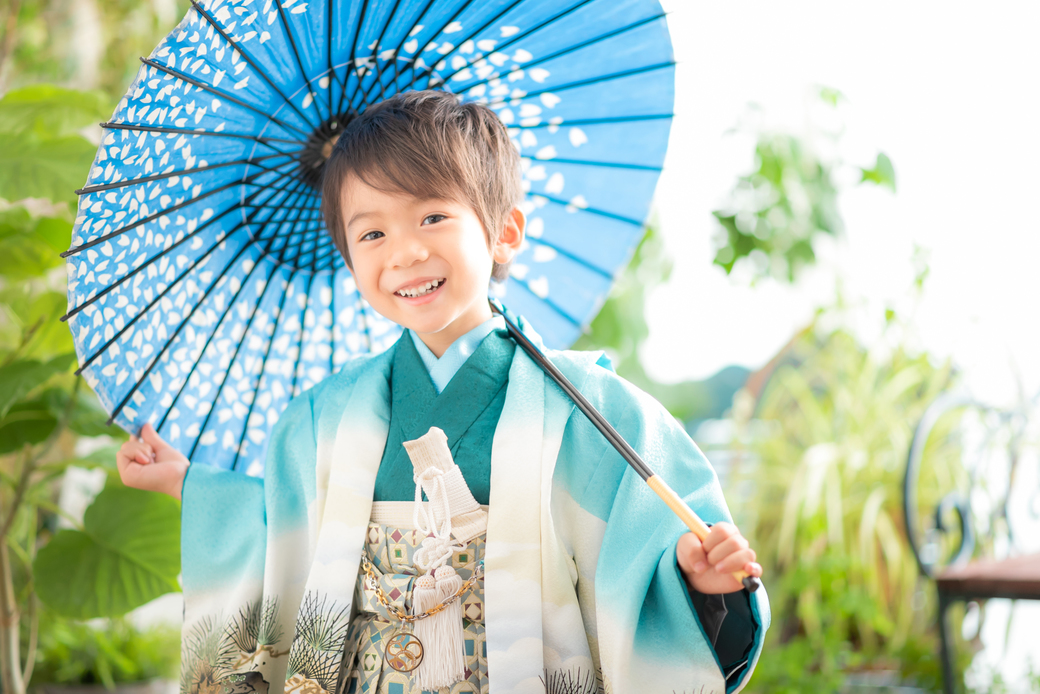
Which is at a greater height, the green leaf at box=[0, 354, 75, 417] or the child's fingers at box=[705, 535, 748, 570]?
the green leaf at box=[0, 354, 75, 417]

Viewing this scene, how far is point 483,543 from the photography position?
3.16ft

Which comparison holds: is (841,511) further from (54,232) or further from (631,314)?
(54,232)

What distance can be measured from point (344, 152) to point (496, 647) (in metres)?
0.66

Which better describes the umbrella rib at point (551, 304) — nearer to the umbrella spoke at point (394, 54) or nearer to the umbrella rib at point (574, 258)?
Answer: the umbrella rib at point (574, 258)

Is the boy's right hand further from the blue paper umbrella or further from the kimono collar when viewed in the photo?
the kimono collar

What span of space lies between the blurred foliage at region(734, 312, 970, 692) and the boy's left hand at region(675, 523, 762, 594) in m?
1.57

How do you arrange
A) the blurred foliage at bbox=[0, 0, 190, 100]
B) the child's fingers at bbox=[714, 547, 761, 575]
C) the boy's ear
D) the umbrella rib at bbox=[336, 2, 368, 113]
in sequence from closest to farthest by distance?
the child's fingers at bbox=[714, 547, 761, 575], the umbrella rib at bbox=[336, 2, 368, 113], the boy's ear, the blurred foliage at bbox=[0, 0, 190, 100]

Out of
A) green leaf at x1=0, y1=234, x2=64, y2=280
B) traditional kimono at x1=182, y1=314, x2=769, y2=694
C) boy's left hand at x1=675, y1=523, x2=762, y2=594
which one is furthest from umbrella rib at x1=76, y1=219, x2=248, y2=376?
boy's left hand at x1=675, y1=523, x2=762, y2=594

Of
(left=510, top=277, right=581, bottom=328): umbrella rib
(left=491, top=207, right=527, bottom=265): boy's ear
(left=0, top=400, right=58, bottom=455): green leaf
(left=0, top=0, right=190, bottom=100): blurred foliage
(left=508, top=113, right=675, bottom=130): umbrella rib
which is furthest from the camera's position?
(left=0, top=0, right=190, bottom=100): blurred foliage

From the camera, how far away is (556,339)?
1.30 meters

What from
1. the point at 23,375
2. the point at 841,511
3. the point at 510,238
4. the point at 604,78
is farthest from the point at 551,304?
the point at 841,511

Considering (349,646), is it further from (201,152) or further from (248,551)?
(201,152)

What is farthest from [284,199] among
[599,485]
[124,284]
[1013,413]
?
[1013,413]

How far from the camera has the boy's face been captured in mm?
953
